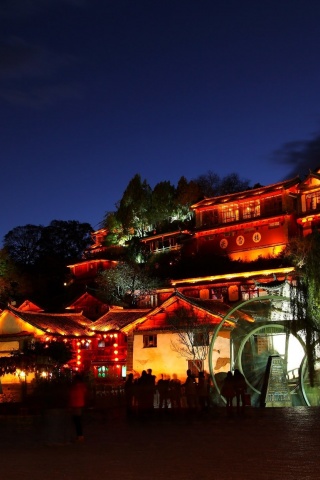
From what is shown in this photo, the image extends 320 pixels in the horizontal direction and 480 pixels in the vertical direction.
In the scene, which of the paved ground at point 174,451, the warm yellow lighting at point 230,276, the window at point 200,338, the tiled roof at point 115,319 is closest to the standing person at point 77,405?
the paved ground at point 174,451

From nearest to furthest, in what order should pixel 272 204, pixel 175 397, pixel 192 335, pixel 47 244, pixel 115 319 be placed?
pixel 175 397
pixel 192 335
pixel 115 319
pixel 272 204
pixel 47 244

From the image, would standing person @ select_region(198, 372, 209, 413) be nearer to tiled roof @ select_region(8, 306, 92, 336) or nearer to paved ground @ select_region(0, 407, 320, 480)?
paved ground @ select_region(0, 407, 320, 480)

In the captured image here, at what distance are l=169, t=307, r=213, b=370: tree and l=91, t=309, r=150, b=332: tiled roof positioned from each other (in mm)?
12014

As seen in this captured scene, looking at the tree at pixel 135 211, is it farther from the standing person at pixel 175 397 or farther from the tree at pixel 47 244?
the standing person at pixel 175 397

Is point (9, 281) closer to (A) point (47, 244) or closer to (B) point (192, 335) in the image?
(A) point (47, 244)

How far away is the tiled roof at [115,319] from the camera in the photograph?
54562 millimetres

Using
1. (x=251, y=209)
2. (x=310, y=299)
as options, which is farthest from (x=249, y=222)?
(x=310, y=299)

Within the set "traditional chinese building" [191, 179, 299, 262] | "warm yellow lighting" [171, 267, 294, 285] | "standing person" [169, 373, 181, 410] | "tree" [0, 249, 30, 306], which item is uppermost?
"traditional chinese building" [191, 179, 299, 262]

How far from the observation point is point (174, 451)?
12727 mm

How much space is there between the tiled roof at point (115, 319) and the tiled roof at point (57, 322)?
157 cm

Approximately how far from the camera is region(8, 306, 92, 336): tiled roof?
54.3m

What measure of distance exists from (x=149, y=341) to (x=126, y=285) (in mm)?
25031

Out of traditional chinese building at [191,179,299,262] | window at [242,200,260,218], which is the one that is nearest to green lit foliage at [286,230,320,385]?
traditional chinese building at [191,179,299,262]

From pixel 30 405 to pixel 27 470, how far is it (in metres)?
20.5
